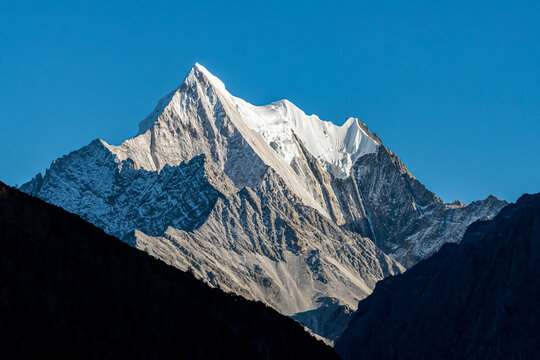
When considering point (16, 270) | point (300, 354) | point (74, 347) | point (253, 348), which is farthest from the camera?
point (300, 354)

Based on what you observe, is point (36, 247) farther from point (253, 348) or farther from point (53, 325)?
point (253, 348)

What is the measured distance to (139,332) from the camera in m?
136

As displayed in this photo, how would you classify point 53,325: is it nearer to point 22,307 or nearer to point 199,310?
point 22,307

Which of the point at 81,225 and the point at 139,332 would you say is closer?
the point at 139,332

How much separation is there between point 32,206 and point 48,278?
849 inches

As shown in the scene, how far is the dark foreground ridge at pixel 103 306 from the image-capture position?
4798 inches

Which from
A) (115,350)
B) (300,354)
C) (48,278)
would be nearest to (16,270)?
(48,278)

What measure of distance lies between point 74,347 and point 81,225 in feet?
144

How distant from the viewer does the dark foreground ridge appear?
122 m

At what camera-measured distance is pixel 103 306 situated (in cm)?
13688

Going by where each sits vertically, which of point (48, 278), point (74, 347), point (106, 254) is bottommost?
point (74, 347)

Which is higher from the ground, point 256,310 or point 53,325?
point 256,310

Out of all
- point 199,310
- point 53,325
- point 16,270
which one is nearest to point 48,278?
point 16,270

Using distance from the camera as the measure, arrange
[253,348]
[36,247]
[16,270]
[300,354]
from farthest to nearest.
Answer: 1. [300,354]
2. [253,348]
3. [36,247]
4. [16,270]
